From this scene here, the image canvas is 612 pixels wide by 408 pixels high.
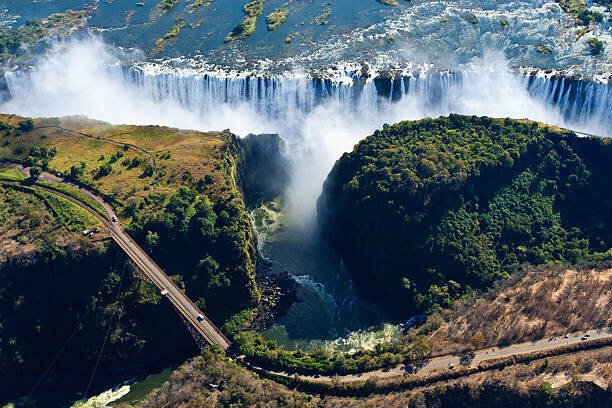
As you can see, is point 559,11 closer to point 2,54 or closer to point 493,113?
point 493,113

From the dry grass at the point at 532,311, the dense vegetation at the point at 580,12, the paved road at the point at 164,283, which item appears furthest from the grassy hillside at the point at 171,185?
the dense vegetation at the point at 580,12

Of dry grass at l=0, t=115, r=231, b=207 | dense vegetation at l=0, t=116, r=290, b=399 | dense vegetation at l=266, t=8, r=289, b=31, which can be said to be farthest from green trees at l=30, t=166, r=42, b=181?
dense vegetation at l=266, t=8, r=289, b=31

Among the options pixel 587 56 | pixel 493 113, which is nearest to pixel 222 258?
pixel 493 113

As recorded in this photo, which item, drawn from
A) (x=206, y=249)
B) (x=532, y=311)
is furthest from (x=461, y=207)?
(x=206, y=249)

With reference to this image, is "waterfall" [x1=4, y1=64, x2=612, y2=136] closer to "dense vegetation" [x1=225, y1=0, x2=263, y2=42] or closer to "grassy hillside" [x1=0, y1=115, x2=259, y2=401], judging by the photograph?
"dense vegetation" [x1=225, y1=0, x2=263, y2=42]

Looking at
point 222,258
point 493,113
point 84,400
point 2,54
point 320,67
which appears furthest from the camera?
point 2,54

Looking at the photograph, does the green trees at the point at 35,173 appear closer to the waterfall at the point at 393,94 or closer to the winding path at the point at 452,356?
the winding path at the point at 452,356

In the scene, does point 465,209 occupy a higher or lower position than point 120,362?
higher
